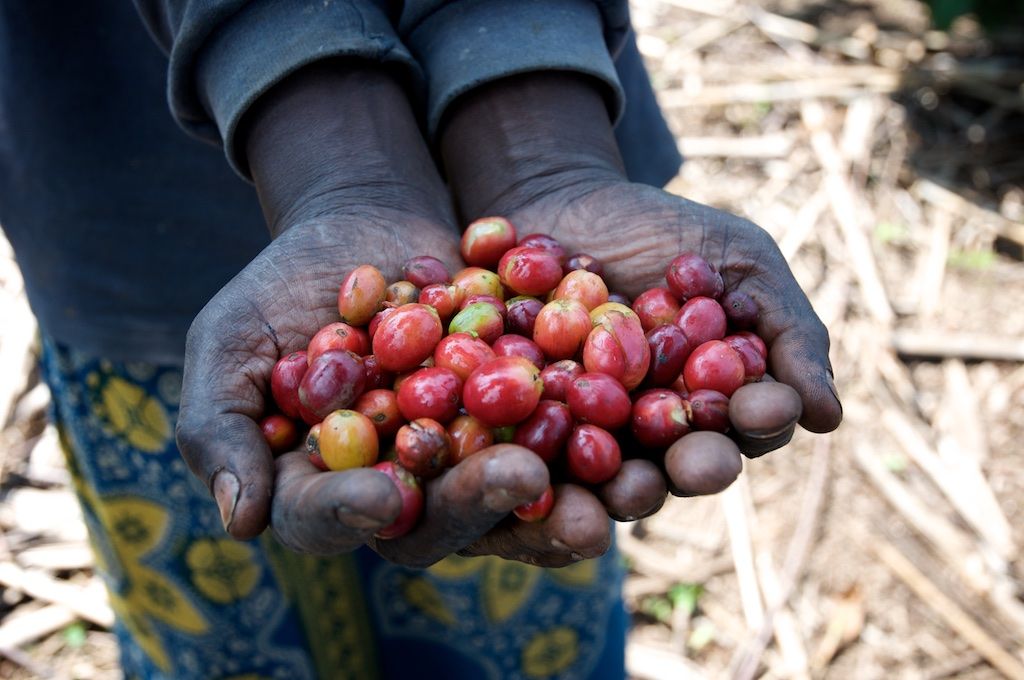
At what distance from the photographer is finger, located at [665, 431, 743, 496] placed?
5.29 feet

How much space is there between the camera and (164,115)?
2.24 meters

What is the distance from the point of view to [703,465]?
1.62 m

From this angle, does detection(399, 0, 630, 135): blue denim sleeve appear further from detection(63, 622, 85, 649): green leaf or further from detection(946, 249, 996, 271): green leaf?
detection(946, 249, 996, 271): green leaf

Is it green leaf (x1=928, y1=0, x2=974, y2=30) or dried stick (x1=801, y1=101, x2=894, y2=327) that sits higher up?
green leaf (x1=928, y1=0, x2=974, y2=30)

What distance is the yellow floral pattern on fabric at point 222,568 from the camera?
2467 millimetres

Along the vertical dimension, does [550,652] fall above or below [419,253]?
below

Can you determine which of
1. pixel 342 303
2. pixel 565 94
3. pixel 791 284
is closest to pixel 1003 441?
pixel 791 284

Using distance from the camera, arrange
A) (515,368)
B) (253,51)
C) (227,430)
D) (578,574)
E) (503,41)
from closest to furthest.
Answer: (227,430) → (515,368) → (253,51) → (503,41) → (578,574)

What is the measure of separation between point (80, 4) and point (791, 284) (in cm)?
168

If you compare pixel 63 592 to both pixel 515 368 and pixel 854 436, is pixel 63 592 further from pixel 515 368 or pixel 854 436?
pixel 854 436

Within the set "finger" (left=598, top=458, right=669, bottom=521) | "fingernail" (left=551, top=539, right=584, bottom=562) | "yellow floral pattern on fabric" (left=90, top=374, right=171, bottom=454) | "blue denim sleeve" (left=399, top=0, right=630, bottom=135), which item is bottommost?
"yellow floral pattern on fabric" (left=90, top=374, right=171, bottom=454)

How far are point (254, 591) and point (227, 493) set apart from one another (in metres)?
1.04

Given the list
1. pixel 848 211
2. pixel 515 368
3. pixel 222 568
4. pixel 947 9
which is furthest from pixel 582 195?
pixel 947 9

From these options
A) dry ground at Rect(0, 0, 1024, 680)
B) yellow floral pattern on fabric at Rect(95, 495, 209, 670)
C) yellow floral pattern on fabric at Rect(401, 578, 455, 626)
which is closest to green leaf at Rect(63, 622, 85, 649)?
dry ground at Rect(0, 0, 1024, 680)
